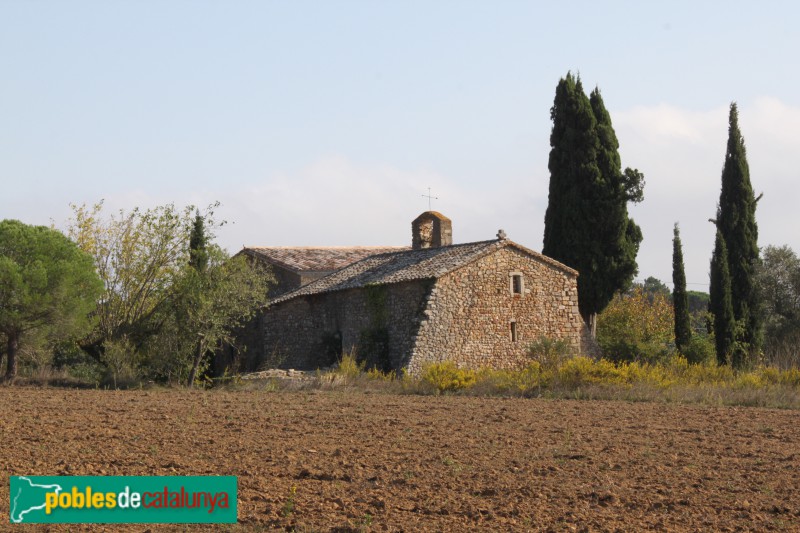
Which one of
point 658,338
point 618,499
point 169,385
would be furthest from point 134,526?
point 658,338

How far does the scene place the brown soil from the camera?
999 cm

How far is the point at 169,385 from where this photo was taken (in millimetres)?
27469

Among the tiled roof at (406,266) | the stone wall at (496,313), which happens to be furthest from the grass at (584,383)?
the tiled roof at (406,266)

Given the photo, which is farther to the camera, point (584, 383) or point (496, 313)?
point (496, 313)

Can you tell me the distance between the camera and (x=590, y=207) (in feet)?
117

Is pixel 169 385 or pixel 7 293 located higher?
pixel 7 293

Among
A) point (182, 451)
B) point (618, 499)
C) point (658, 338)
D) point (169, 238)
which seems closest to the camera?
point (618, 499)

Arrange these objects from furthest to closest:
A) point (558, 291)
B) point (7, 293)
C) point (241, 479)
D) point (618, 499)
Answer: point (558, 291) < point (7, 293) < point (241, 479) < point (618, 499)

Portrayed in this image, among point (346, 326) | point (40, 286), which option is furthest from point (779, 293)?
point (40, 286)

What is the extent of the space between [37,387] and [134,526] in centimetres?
1967

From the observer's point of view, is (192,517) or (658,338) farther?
(658,338)

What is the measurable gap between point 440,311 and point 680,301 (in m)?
9.96

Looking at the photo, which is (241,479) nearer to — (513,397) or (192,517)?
(192,517)

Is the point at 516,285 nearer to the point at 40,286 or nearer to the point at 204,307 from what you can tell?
the point at 204,307
